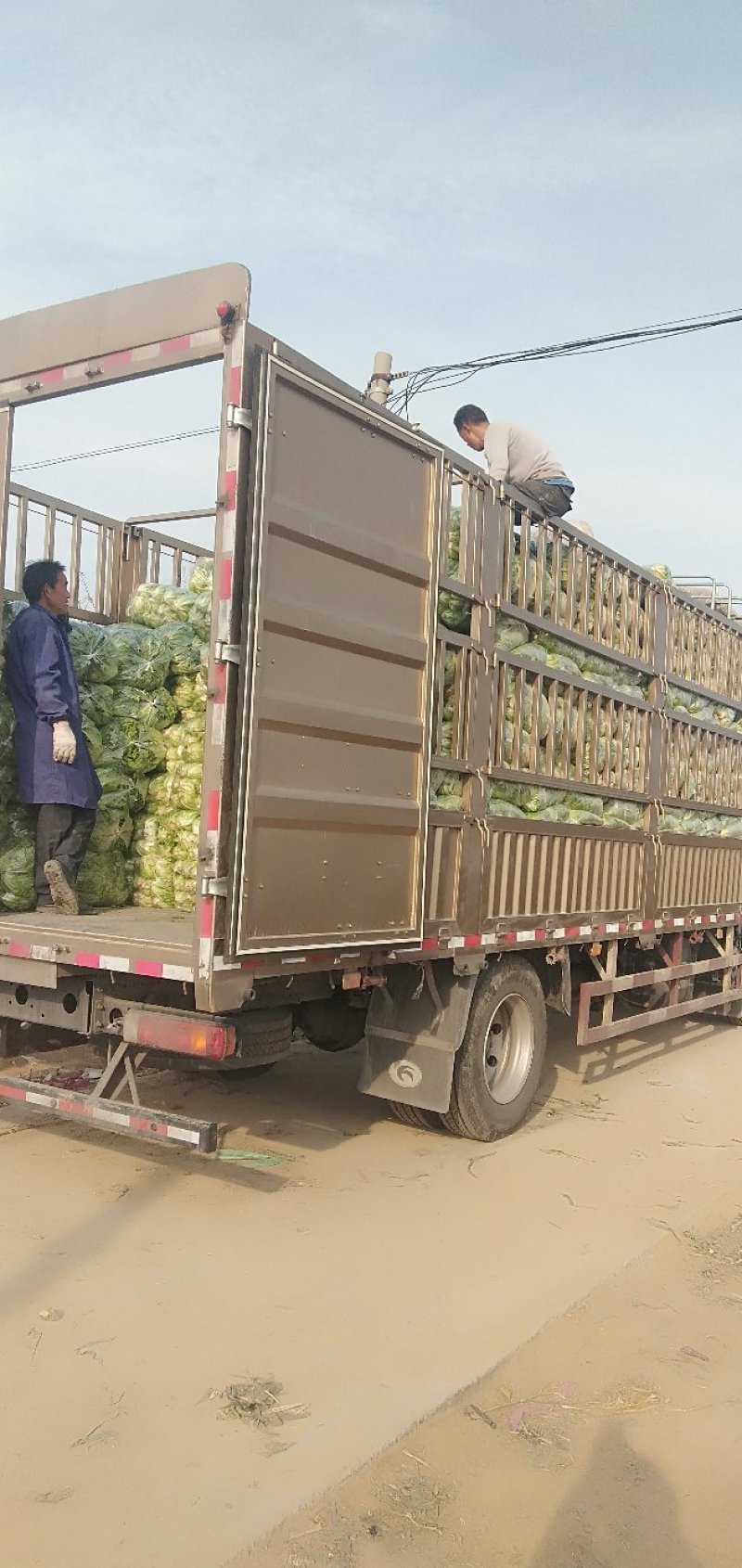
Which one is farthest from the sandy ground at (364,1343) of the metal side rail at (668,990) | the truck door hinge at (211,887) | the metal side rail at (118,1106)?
the truck door hinge at (211,887)

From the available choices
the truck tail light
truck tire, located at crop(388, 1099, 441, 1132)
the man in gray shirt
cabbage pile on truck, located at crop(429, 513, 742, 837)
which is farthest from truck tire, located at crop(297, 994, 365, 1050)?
the man in gray shirt

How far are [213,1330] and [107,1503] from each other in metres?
0.95

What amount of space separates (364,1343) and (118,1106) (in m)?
1.23

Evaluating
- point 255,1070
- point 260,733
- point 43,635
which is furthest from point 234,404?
point 255,1070

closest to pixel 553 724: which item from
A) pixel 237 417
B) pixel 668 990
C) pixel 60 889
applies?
pixel 60 889

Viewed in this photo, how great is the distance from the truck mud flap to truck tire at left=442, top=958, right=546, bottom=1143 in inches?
7.1

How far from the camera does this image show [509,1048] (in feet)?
20.6

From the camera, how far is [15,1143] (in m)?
5.31

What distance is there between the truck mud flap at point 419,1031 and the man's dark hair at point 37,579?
2428mm

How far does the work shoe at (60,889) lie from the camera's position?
529 centimetres

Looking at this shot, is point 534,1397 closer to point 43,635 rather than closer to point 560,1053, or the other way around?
point 43,635

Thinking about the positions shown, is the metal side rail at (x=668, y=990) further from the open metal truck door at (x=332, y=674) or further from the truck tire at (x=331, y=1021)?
the open metal truck door at (x=332, y=674)

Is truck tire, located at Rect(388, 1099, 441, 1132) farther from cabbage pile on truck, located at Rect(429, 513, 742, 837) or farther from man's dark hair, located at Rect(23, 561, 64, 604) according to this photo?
man's dark hair, located at Rect(23, 561, 64, 604)

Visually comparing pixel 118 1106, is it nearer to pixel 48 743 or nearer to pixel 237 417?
pixel 48 743
